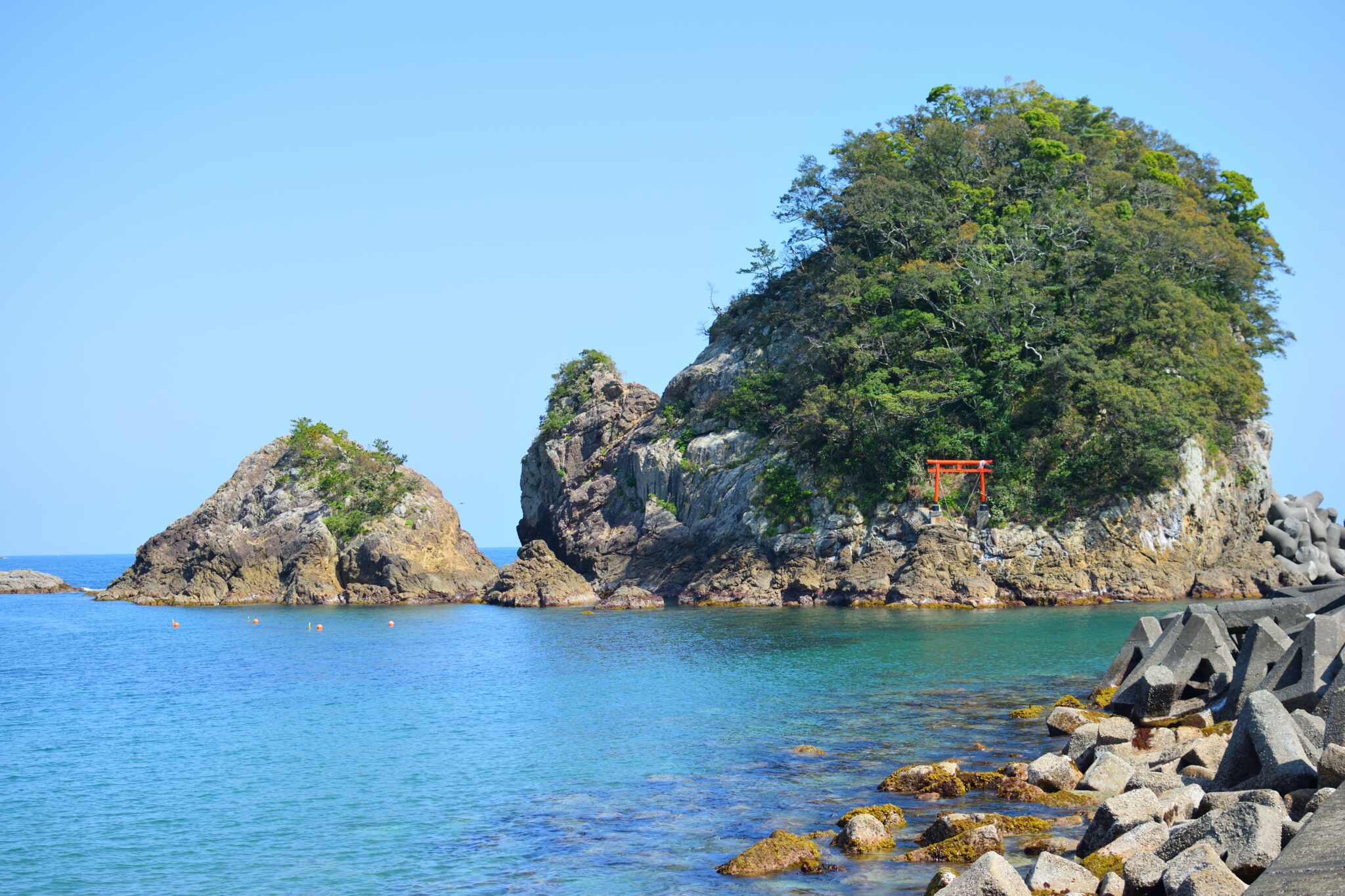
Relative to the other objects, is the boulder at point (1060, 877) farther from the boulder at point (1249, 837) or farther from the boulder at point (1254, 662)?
the boulder at point (1254, 662)

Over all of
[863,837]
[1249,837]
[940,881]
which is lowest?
[863,837]

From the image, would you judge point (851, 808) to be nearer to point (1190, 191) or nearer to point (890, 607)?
point (890, 607)

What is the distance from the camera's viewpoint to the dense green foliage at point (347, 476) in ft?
233

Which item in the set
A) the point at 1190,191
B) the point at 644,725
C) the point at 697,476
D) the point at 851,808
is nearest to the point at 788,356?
the point at 697,476

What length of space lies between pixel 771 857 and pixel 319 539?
6115 centimetres

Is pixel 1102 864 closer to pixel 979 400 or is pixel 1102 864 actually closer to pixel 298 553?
pixel 979 400

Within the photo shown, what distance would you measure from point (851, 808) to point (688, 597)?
42068mm

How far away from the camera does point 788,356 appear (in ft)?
210

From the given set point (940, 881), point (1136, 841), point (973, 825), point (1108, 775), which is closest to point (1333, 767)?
point (1136, 841)

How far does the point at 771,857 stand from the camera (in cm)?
1398

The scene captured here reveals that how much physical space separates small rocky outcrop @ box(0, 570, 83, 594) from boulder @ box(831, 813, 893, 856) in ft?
316

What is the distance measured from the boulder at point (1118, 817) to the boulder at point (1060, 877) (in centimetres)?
109

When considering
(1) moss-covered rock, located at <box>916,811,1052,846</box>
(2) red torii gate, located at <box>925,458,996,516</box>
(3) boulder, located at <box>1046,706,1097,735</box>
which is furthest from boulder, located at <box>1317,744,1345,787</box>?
(2) red torii gate, located at <box>925,458,996,516</box>

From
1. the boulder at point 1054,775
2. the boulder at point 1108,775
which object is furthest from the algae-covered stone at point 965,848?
the boulder at point 1108,775
